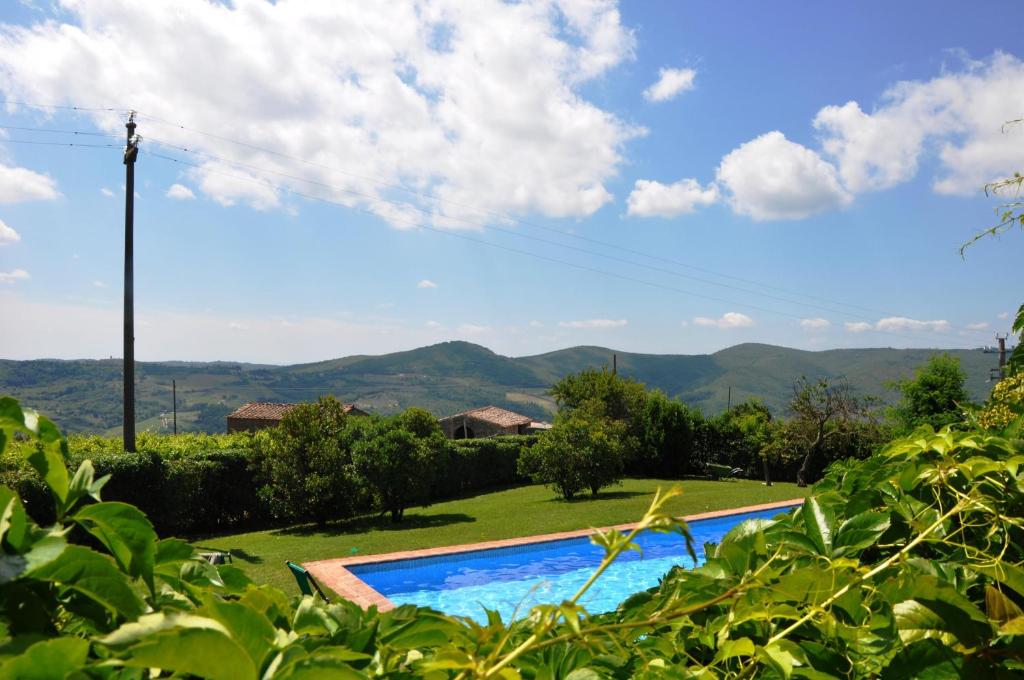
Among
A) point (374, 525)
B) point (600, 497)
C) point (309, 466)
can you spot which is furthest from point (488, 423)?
point (309, 466)

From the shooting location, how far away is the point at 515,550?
12.3 m

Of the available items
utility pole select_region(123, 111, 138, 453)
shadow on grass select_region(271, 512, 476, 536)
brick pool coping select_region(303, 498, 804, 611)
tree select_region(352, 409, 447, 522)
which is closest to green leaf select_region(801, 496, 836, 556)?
brick pool coping select_region(303, 498, 804, 611)

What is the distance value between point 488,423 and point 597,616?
1803 inches

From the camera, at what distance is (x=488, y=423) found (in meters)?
46.3

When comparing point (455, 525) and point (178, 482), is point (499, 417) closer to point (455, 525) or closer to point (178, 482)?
point (455, 525)

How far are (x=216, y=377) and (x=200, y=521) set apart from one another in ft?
617

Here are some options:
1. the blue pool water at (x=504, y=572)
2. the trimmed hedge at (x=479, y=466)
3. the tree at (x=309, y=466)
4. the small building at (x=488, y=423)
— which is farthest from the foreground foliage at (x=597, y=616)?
the small building at (x=488, y=423)

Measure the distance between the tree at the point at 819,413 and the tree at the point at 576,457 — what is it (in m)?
7.55

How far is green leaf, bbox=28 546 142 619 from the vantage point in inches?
20.0

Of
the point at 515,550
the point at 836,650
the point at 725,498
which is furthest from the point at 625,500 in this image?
the point at 836,650

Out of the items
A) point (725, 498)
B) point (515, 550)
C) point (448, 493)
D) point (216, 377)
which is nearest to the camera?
point (515, 550)

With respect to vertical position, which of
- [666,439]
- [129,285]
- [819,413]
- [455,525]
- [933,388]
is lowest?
[455,525]

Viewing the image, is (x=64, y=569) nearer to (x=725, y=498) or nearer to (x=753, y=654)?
(x=753, y=654)

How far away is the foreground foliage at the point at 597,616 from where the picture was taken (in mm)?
482
